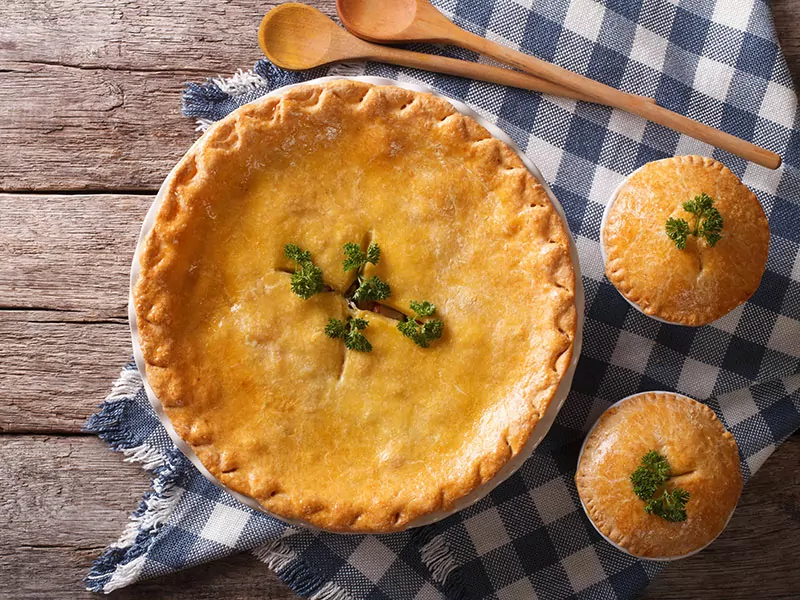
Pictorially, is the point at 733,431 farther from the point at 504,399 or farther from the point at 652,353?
the point at 504,399

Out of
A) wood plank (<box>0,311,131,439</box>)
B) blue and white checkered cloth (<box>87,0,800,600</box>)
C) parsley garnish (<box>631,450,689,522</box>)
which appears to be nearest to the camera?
parsley garnish (<box>631,450,689,522</box>)

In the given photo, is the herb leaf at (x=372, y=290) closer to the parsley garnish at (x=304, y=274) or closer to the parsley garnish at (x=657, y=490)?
the parsley garnish at (x=304, y=274)

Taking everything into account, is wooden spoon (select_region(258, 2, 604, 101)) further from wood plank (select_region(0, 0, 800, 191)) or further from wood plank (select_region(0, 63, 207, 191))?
wood plank (select_region(0, 63, 207, 191))

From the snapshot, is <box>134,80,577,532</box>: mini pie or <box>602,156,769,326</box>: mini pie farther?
<box>602,156,769,326</box>: mini pie

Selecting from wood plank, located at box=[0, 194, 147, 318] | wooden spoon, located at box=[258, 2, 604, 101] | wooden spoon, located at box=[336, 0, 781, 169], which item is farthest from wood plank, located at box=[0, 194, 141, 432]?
wooden spoon, located at box=[336, 0, 781, 169]

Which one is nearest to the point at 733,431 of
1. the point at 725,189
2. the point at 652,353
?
the point at 652,353

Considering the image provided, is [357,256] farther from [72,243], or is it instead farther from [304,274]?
[72,243]
